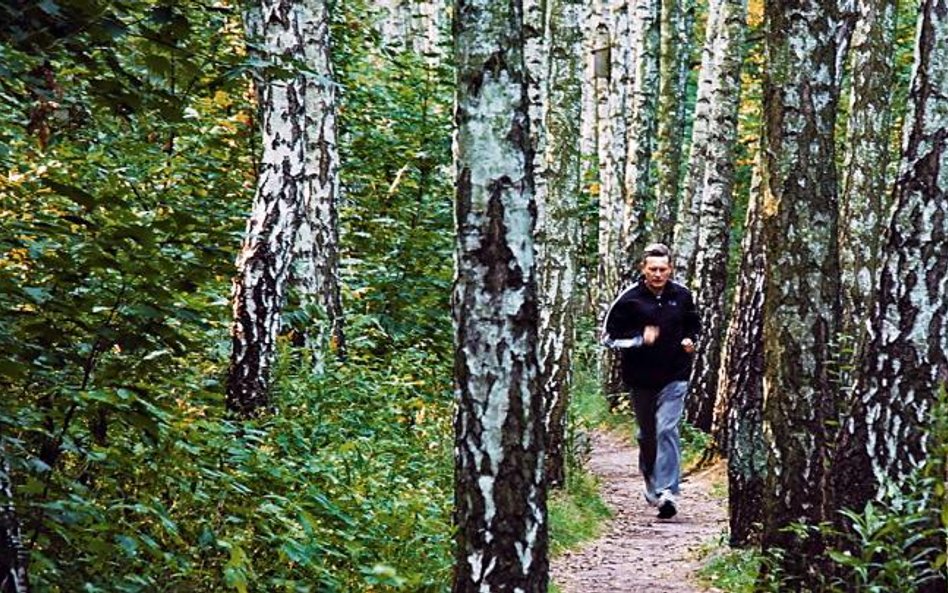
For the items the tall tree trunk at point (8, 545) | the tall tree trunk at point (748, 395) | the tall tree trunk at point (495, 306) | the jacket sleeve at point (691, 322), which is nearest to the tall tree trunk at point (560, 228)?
the jacket sleeve at point (691, 322)

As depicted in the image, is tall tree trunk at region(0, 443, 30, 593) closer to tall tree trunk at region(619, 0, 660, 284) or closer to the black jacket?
the black jacket

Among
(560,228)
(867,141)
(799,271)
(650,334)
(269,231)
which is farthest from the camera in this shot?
(867,141)

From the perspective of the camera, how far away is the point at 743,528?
29.6ft

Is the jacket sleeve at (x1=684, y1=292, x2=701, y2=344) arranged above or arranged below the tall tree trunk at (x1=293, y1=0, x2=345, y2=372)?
below

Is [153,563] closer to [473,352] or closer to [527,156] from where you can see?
[473,352]

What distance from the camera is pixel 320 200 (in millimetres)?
11109

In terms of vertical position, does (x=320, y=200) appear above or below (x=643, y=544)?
above

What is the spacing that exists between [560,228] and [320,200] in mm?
2494

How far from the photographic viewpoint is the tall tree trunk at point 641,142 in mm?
19891

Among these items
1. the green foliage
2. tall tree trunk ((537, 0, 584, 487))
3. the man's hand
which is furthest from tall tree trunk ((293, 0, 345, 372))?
the green foliage

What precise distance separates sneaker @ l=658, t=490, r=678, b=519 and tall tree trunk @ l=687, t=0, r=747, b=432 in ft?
16.7

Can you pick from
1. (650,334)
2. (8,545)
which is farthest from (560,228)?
(8,545)

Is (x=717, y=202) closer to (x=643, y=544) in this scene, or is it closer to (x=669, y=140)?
(x=669, y=140)

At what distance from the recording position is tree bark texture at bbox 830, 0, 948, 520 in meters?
5.55
